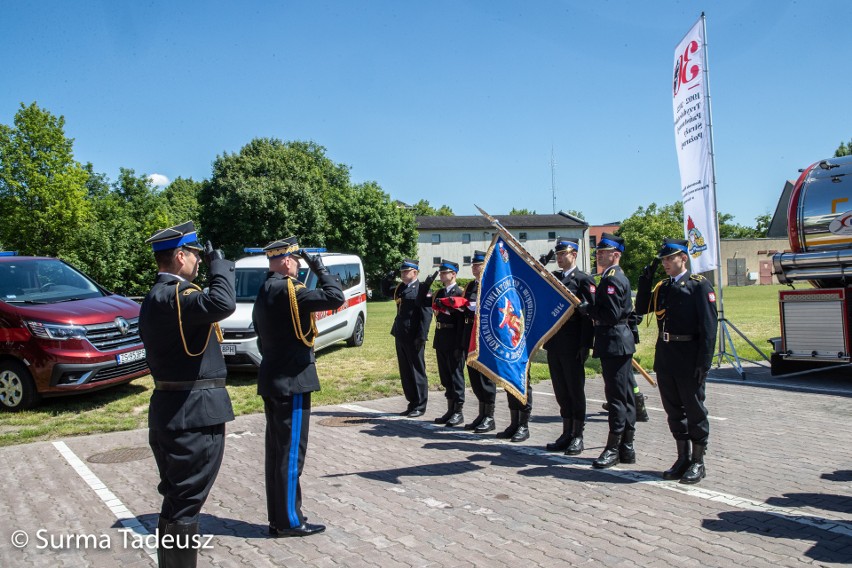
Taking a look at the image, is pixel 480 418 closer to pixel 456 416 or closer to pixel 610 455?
pixel 456 416

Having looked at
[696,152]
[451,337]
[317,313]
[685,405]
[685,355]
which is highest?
[696,152]

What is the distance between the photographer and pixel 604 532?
459 cm

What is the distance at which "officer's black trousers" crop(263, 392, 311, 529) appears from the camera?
4.65 meters

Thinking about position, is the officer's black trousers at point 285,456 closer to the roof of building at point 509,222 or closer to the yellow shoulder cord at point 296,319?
the yellow shoulder cord at point 296,319

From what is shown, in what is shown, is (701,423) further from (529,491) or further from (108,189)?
(108,189)

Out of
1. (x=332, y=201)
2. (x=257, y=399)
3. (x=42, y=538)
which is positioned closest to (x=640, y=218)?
(x=332, y=201)

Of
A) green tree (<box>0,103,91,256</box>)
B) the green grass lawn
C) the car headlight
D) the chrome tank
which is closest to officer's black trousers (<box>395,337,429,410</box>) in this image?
the green grass lawn

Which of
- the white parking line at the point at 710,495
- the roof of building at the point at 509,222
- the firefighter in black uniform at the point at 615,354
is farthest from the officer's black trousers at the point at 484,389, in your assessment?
the roof of building at the point at 509,222

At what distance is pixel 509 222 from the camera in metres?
71.4

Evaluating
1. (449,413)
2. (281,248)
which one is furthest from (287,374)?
(449,413)

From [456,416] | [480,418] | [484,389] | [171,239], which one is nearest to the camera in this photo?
[171,239]

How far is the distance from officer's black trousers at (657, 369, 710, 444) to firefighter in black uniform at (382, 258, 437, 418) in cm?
356

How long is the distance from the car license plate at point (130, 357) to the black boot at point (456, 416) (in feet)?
15.5

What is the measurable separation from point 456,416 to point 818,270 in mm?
7128
